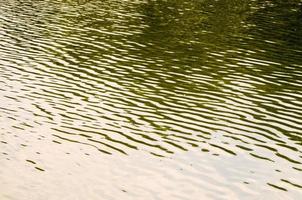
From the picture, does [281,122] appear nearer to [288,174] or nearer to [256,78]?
[288,174]

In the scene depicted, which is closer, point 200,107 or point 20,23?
point 200,107

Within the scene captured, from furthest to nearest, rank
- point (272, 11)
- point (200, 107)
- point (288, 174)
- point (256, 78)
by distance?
1. point (272, 11)
2. point (256, 78)
3. point (200, 107)
4. point (288, 174)

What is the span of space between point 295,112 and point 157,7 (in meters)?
49.5

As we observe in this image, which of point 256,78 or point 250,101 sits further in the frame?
point 256,78

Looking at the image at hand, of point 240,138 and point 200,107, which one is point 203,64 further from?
point 240,138

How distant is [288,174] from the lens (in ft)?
86.7

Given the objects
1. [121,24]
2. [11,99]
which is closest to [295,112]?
[11,99]

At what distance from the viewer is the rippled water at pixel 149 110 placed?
83.6 feet

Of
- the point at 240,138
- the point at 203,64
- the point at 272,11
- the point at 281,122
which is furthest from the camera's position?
the point at 272,11

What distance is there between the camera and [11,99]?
36.7 m

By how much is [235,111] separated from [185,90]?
5.82 metres

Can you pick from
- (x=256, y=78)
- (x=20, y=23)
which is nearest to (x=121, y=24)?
(x=20, y=23)

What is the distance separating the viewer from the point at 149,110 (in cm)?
3544

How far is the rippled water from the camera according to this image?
25.5m
